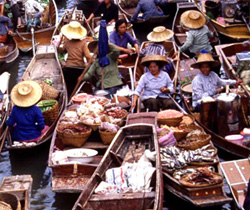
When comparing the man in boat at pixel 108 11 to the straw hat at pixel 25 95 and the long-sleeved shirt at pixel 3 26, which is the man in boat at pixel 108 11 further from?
the straw hat at pixel 25 95

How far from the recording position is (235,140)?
9234 millimetres

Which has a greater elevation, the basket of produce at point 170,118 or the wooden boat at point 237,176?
the basket of produce at point 170,118

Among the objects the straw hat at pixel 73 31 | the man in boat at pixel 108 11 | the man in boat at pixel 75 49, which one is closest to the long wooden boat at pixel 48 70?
the man in boat at pixel 75 49

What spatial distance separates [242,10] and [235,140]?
6050 mm

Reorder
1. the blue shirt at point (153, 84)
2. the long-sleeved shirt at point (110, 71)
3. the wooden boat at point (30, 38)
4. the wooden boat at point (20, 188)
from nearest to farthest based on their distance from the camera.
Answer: the wooden boat at point (20, 188)
the blue shirt at point (153, 84)
the long-sleeved shirt at point (110, 71)
the wooden boat at point (30, 38)

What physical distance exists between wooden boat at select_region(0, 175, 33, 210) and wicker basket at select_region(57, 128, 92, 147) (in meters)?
1.94

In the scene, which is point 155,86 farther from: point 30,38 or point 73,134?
point 30,38

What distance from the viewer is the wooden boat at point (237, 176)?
7.62m

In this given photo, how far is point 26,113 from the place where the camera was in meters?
9.50

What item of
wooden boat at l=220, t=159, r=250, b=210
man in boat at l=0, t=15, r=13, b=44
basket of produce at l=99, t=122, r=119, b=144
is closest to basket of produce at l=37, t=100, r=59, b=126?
basket of produce at l=99, t=122, r=119, b=144

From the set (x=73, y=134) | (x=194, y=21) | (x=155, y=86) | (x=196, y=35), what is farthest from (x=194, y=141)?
(x=194, y=21)

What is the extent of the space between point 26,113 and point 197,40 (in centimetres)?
457

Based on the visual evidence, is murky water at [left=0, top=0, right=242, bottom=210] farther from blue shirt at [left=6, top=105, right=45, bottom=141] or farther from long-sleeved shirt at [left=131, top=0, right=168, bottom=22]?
long-sleeved shirt at [left=131, top=0, right=168, bottom=22]

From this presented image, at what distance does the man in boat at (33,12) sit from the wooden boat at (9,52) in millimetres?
730
